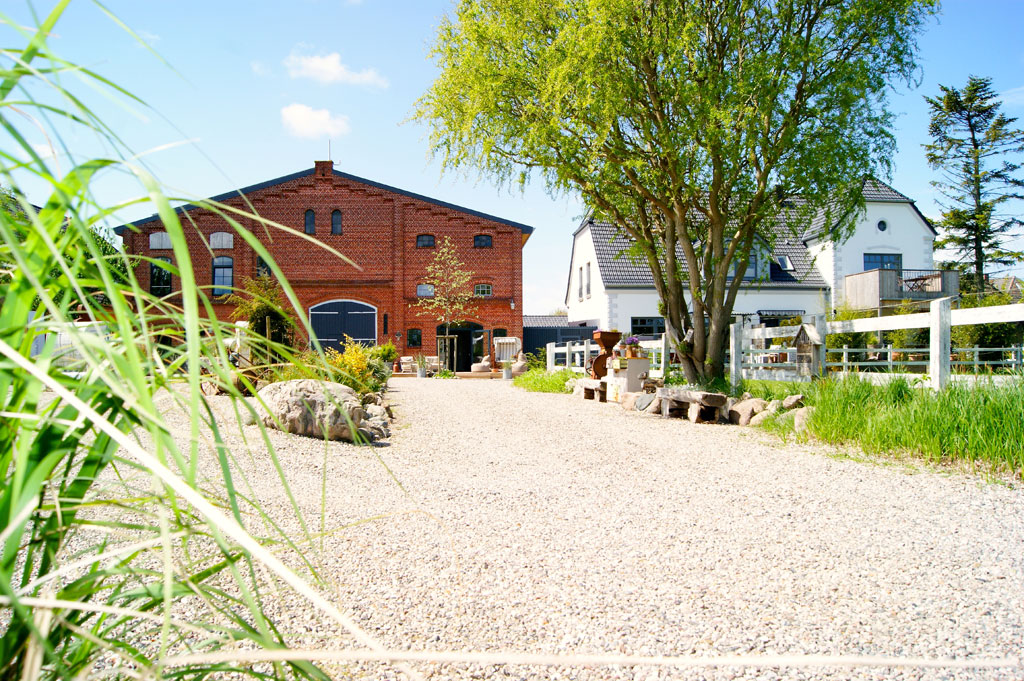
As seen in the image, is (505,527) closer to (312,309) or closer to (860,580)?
(860,580)

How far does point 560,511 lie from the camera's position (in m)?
3.69

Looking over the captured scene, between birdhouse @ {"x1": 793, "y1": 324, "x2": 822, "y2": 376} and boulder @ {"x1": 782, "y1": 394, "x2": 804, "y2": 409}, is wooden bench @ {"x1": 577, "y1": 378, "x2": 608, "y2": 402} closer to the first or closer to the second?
birdhouse @ {"x1": 793, "y1": 324, "x2": 822, "y2": 376}

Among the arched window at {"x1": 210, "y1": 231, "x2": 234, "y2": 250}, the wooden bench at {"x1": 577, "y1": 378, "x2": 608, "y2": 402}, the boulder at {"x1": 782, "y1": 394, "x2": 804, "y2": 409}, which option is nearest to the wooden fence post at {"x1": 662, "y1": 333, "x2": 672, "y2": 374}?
the wooden bench at {"x1": 577, "y1": 378, "x2": 608, "y2": 402}

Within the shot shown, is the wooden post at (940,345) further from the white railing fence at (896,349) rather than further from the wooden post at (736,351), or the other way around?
the wooden post at (736,351)

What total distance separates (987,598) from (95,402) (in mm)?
2885

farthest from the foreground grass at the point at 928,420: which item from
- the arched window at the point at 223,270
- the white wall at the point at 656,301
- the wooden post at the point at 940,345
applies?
the arched window at the point at 223,270

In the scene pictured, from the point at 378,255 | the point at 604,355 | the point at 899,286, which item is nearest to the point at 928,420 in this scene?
the point at 604,355

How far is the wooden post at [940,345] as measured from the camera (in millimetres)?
6133

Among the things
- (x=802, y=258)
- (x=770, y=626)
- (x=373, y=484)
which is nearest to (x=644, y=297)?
(x=802, y=258)

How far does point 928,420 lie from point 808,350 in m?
3.49

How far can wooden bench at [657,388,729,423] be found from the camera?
8031 mm

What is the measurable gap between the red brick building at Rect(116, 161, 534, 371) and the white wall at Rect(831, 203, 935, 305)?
481 inches

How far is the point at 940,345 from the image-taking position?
20.2 feet

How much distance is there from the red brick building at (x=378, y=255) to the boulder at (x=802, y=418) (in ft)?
62.2
